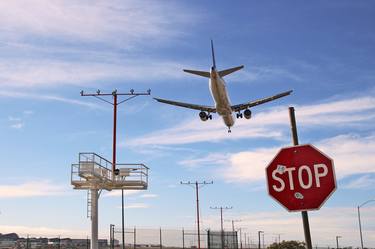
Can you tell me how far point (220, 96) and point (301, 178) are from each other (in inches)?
1576

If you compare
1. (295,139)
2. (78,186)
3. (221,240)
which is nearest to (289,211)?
(295,139)

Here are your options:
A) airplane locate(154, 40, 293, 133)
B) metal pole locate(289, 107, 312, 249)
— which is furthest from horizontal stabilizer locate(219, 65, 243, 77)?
metal pole locate(289, 107, 312, 249)

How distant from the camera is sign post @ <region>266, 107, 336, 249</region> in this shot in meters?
6.50

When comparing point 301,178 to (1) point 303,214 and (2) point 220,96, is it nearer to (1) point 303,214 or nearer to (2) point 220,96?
(1) point 303,214

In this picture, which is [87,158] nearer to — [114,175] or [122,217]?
[114,175]

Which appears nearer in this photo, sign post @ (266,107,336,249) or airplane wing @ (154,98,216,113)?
sign post @ (266,107,336,249)

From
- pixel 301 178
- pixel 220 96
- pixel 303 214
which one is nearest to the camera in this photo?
pixel 301 178

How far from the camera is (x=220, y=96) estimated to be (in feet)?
153

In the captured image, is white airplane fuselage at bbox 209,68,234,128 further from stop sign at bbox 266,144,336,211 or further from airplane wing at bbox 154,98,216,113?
stop sign at bbox 266,144,336,211

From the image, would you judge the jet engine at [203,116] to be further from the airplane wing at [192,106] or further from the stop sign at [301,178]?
the stop sign at [301,178]

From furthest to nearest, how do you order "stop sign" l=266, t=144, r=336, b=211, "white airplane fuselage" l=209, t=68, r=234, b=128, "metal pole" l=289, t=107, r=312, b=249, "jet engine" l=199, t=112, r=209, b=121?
1. "jet engine" l=199, t=112, r=209, b=121
2. "white airplane fuselage" l=209, t=68, r=234, b=128
3. "metal pole" l=289, t=107, r=312, b=249
4. "stop sign" l=266, t=144, r=336, b=211

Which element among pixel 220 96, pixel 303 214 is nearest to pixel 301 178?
pixel 303 214

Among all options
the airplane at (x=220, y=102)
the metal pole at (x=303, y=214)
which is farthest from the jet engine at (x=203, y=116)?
the metal pole at (x=303, y=214)

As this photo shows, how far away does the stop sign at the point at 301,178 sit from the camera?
6500 millimetres
